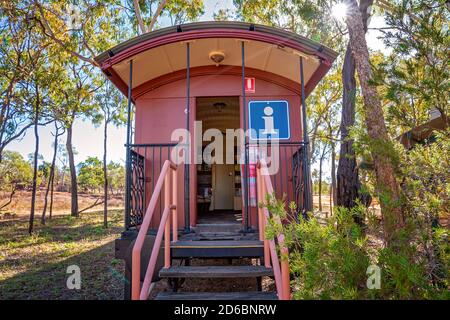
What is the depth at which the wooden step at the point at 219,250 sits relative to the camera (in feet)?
10.1

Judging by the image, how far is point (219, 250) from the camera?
3080 millimetres

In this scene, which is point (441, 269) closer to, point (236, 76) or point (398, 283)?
point (398, 283)

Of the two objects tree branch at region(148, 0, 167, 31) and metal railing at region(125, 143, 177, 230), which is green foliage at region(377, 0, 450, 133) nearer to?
metal railing at region(125, 143, 177, 230)

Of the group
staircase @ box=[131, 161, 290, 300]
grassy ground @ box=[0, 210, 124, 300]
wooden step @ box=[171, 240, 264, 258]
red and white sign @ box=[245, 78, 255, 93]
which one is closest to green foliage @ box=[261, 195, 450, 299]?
staircase @ box=[131, 161, 290, 300]

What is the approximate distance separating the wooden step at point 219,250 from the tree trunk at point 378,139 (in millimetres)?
1501

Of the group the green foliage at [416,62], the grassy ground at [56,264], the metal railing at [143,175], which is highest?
the green foliage at [416,62]

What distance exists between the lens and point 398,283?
1394mm

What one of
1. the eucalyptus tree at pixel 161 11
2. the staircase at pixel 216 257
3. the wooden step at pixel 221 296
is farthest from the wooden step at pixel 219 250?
the eucalyptus tree at pixel 161 11

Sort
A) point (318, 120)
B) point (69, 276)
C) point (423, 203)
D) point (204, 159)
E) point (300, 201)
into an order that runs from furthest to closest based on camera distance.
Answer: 1. point (318, 120)
2. point (204, 159)
3. point (69, 276)
4. point (300, 201)
5. point (423, 203)

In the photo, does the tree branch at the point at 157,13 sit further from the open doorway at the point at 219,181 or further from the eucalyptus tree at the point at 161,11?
the open doorway at the point at 219,181

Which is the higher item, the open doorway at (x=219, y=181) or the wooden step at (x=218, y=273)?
the open doorway at (x=219, y=181)

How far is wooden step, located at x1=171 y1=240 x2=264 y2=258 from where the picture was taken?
10.1 feet
